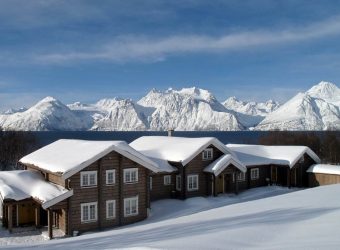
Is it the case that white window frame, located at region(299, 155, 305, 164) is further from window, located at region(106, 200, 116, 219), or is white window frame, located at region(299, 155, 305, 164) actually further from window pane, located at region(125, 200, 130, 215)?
window, located at region(106, 200, 116, 219)

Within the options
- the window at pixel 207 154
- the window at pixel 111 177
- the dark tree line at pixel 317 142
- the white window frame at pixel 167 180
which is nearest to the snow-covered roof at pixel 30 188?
the window at pixel 111 177

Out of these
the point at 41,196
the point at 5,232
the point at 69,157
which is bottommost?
the point at 5,232

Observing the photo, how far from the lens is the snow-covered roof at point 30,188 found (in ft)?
83.5

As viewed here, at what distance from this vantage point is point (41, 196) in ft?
84.2

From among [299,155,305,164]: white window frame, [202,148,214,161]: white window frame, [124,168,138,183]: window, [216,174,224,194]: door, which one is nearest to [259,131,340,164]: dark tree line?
[299,155,305,164]: white window frame

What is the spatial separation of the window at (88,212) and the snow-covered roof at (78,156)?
253cm

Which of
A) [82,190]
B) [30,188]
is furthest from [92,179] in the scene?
[30,188]

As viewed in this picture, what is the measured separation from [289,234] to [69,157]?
18574mm

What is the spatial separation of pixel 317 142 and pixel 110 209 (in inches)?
2293

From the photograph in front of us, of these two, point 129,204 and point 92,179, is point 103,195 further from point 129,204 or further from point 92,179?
point 129,204

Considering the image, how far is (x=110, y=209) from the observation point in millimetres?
28203

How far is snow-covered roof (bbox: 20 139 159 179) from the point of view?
86.7 feet

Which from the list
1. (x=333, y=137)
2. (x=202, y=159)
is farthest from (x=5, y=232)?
(x=333, y=137)

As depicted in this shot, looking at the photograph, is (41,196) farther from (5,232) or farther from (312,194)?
(312,194)
